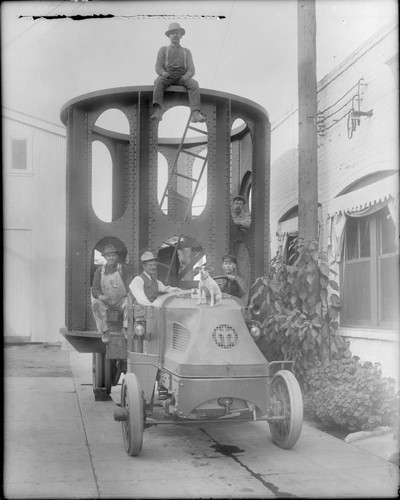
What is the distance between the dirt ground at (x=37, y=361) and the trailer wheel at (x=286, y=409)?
5524 millimetres

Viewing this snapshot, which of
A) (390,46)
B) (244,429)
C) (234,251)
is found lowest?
(244,429)

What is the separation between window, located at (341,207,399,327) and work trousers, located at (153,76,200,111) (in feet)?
8.95

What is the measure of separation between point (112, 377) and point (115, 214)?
2.48m

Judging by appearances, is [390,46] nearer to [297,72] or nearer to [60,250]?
[297,72]

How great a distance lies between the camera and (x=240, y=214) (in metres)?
9.14

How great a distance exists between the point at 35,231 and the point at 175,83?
8.77 meters

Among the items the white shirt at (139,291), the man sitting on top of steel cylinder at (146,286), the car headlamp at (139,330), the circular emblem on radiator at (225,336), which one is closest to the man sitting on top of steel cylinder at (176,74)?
Answer: the man sitting on top of steel cylinder at (146,286)

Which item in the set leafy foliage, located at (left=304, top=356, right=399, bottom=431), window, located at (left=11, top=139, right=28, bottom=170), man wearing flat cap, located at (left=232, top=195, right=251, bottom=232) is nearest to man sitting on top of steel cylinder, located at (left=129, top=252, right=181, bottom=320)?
man wearing flat cap, located at (left=232, top=195, right=251, bottom=232)

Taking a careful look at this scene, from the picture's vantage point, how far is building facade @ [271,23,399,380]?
7.47 meters

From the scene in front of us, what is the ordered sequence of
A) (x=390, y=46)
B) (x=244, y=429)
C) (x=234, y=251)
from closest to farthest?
(x=244, y=429) < (x=390, y=46) < (x=234, y=251)

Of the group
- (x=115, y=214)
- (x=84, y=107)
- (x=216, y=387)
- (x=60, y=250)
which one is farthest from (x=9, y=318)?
(x=216, y=387)

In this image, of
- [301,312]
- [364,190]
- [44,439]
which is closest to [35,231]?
[301,312]

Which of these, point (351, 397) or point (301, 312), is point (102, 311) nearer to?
point (301, 312)

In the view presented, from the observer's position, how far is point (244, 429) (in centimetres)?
694
